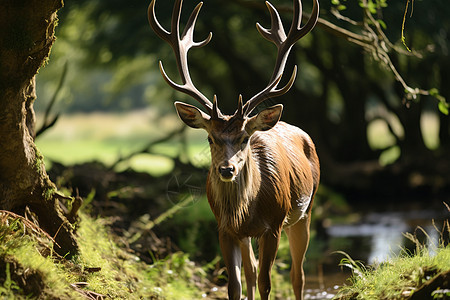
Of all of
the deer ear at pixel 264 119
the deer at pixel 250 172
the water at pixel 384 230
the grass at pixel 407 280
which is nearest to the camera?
the grass at pixel 407 280

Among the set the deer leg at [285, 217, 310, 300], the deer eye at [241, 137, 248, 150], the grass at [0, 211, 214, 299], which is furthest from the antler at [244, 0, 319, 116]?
the grass at [0, 211, 214, 299]

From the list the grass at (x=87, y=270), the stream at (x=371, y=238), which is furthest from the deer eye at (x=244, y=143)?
the stream at (x=371, y=238)

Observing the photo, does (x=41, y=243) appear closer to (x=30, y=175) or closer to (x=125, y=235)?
(x=30, y=175)

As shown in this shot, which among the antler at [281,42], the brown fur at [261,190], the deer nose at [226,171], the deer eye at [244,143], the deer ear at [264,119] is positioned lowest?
the brown fur at [261,190]

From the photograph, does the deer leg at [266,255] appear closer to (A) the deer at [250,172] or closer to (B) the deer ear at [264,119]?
(A) the deer at [250,172]

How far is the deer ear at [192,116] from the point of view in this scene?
5145 mm

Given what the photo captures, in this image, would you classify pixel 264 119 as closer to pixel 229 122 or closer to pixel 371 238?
pixel 229 122

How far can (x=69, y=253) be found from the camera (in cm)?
578

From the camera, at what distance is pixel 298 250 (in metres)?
6.20

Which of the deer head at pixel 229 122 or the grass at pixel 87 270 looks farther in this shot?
the deer head at pixel 229 122

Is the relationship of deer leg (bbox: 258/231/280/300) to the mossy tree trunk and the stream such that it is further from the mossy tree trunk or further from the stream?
the stream

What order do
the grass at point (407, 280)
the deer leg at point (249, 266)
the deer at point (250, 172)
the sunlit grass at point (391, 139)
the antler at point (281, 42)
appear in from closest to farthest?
1. the grass at point (407, 280)
2. the deer at point (250, 172)
3. the antler at point (281, 42)
4. the deer leg at point (249, 266)
5. the sunlit grass at point (391, 139)

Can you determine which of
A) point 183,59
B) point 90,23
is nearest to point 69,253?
point 183,59

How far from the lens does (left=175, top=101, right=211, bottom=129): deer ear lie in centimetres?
514
